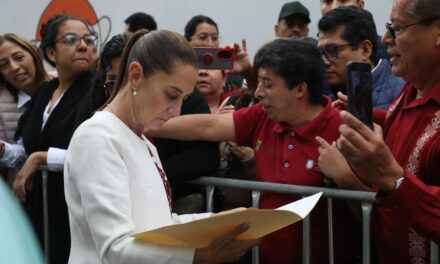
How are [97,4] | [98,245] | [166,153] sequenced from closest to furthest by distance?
[98,245]
[166,153]
[97,4]

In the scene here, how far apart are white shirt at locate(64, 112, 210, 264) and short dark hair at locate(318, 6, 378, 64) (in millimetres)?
1796

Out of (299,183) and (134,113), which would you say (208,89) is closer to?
(299,183)

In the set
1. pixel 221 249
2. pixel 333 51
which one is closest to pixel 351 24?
pixel 333 51

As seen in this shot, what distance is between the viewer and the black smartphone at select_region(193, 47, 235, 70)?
13.3 ft

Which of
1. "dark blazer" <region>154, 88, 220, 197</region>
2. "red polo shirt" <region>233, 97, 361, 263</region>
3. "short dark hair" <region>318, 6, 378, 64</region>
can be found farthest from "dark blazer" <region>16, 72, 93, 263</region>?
"short dark hair" <region>318, 6, 378, 64</region>

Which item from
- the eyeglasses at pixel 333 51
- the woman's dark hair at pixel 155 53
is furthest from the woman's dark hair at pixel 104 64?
the woman's dark hair at pixel 155 53

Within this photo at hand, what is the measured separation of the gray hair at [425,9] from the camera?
9.65ft

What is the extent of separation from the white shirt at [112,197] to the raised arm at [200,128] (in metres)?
1.17

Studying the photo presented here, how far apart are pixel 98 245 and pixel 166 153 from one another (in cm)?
159

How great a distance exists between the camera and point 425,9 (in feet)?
9.69

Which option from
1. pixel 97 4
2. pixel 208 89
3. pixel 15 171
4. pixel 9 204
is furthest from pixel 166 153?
pixel 97 4

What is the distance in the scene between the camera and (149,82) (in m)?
2.57

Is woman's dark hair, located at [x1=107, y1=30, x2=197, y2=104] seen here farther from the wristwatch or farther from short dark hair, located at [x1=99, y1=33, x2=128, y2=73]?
short dark hair, located at [x1=99, y1=33, x2=128, y2=73]

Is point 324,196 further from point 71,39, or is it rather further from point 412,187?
point 71,39
